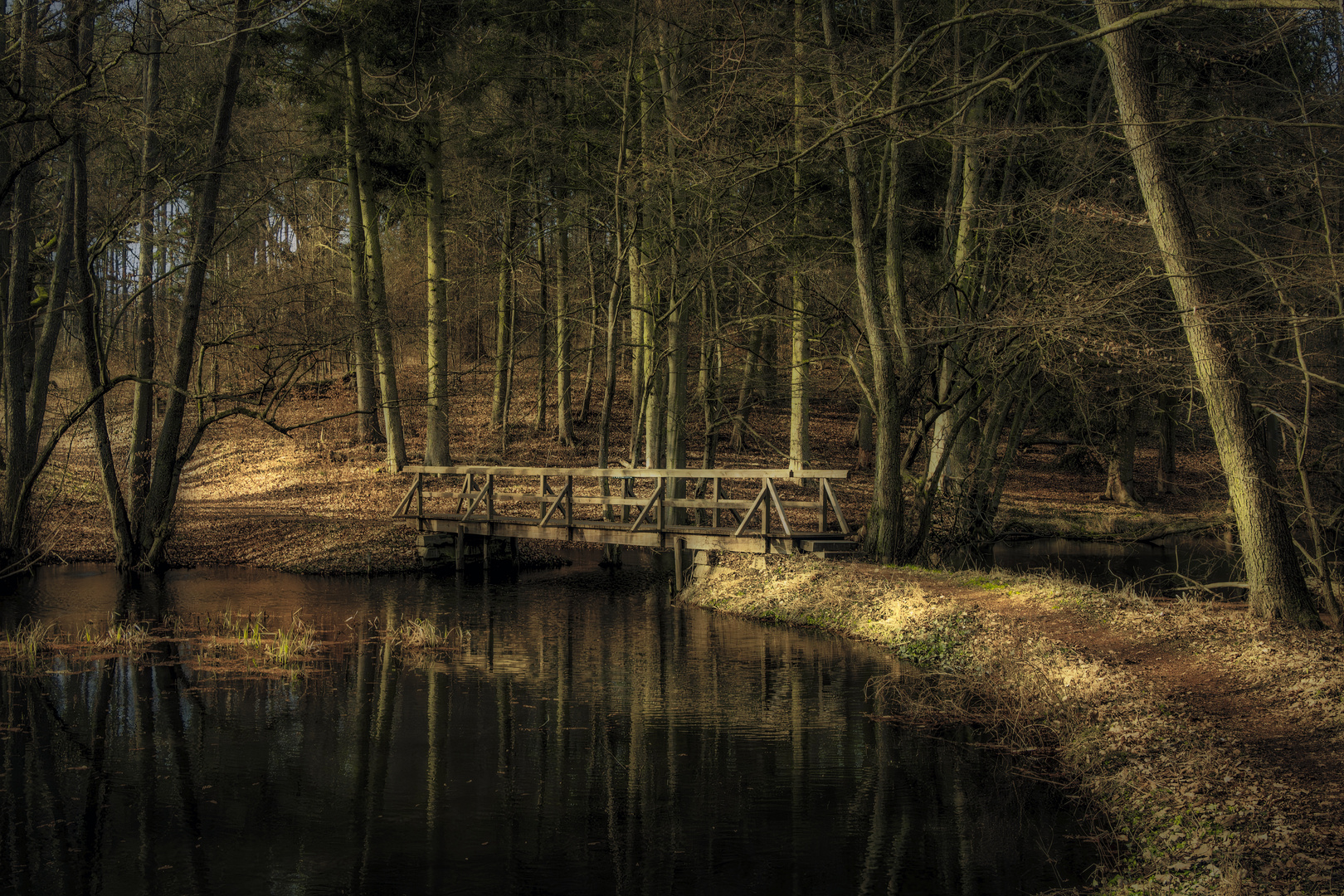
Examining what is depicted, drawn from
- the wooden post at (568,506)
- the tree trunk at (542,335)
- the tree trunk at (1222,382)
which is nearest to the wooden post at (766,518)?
the wooden post at (568,506)

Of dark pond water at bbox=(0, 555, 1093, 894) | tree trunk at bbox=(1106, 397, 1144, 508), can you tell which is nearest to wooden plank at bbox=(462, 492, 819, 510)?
dark pond water at bbox=(0, 555, 1093, 894)

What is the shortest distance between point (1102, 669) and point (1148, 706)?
1.04 metres

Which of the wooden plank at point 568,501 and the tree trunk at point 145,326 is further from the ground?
the tree trunk at point 145,326

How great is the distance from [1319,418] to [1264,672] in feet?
41.1

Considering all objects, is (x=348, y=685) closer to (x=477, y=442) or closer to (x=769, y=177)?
(x=769, y=177)

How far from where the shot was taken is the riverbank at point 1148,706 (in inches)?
226

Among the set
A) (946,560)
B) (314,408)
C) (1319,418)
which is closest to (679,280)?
(946,560)

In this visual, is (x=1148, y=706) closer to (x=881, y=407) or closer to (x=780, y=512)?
(x=780, y=512)

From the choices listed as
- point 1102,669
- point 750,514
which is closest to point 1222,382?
point 1102,669

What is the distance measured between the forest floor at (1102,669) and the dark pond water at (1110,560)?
25.4 inches

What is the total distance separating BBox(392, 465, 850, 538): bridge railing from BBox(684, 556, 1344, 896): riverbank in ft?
5.79

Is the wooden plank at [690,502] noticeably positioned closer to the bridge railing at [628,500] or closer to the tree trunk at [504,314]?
the bridge railing at [628,500]

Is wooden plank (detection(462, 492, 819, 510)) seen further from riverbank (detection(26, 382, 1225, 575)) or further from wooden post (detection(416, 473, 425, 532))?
riverbank (detection(26, 382, 1225, 575))

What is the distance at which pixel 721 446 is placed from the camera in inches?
1198
